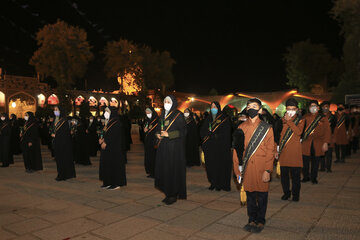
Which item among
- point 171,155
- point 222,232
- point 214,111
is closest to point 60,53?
point 214,111

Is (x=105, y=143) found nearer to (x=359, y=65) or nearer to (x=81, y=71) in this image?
(x=359, y=65)

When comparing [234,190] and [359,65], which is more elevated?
[359,65]

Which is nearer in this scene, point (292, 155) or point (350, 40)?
point (292, 155)

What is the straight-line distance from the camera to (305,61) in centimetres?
4681

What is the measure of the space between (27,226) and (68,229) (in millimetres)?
722

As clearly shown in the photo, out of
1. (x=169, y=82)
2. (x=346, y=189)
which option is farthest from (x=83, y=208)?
(x=169, y=82)

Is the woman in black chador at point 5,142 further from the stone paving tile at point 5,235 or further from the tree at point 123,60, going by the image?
the tree at point 123,60

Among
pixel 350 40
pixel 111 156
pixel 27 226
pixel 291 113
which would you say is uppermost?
pixel 350 40

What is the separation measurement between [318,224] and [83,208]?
13.6ft

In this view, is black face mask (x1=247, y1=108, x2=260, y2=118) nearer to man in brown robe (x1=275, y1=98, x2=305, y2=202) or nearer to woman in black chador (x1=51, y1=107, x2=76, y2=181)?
man in brown robe (x1=275, y1=98, x2=305, y2=202)

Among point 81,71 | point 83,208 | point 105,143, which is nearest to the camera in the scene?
point 83,208

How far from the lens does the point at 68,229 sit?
4391 mm

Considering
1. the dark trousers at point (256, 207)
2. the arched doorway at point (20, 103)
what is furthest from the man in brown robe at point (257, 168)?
the arched doorway at point (20, 103)

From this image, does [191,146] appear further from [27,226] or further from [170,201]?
[27,226]
